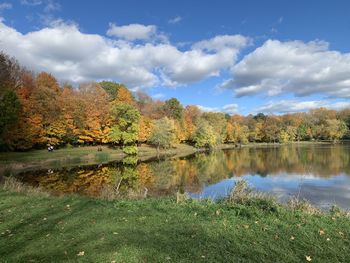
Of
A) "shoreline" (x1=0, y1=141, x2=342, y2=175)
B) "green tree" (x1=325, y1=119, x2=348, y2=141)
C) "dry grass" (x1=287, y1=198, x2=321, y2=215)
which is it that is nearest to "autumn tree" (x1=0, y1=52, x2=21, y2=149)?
"shoreline" (x1=0, y1=141, x2=342, y2=175)

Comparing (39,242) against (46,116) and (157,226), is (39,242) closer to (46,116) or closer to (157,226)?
(157,226)

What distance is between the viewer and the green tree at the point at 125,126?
198ft

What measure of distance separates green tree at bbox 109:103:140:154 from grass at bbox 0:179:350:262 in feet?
160

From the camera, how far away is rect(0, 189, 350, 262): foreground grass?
6914 mm

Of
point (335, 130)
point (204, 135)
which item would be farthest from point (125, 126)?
point (335, 130)

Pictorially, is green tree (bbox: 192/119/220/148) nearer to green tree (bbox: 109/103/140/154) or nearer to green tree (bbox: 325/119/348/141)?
green tree (bbox: 109/103/140/154)

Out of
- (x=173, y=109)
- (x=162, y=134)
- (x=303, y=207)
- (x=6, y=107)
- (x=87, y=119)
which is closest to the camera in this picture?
(x=303, y=207)

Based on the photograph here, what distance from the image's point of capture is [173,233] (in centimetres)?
828

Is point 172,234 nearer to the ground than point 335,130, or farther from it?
nearer to the ground

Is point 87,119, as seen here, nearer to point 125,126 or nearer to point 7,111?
point 125,126

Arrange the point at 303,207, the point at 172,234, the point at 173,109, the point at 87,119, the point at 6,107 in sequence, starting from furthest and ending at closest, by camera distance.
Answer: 1. the point at 173,109
2. the point at 87,119
3. the point at 6,107
4. the point at 303,207
5. the point at 172,234

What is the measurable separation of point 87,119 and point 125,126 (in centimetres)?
743

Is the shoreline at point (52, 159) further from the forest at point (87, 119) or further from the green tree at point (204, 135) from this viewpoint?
the green tree at point (204, 135)

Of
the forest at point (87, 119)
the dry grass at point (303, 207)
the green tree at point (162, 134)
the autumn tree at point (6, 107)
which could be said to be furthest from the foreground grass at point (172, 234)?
the green tree at point (162, 134)
